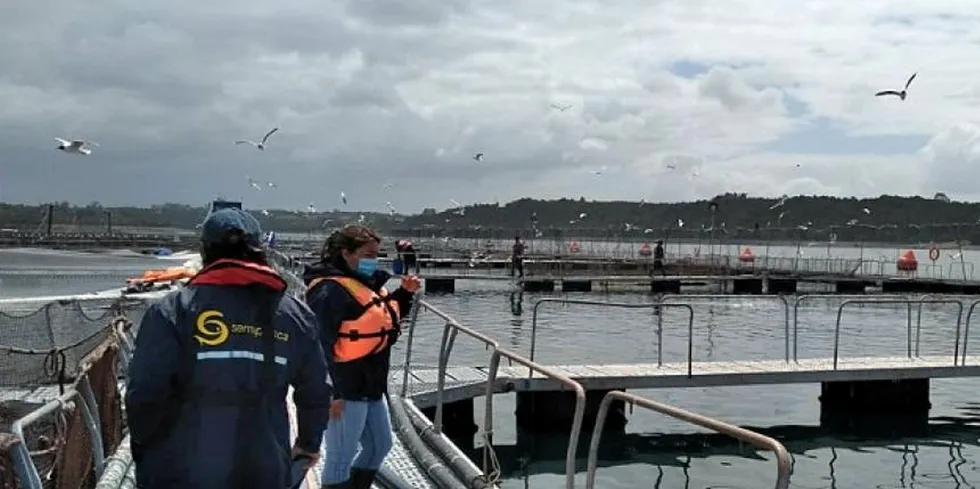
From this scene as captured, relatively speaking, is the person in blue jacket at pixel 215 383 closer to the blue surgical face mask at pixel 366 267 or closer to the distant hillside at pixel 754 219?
the blue surgical face mask at pixel 366 267

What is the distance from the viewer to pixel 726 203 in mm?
172500

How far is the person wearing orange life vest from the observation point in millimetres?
5496

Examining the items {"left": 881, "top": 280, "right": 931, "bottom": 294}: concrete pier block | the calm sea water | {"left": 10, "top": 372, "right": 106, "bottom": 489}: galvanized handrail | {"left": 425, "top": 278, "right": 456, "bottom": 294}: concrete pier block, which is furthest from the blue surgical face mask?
{"left": 881, "top": 280, "right": 931, "bottom": 294}: concrete pier block

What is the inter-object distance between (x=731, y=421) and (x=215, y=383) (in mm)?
15117

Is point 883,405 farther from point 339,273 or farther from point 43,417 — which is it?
point 43,417

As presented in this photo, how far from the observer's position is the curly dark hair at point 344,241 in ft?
18.3

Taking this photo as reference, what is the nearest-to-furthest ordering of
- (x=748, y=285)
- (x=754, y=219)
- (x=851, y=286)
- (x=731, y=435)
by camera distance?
(x=731, y=435)
(x=851, y=286)
(x=748, y=285)
(x=754, y=219)

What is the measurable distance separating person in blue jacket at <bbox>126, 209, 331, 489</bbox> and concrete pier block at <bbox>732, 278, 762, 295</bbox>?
53.6 meters

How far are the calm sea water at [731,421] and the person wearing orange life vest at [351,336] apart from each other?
8244 millimetres

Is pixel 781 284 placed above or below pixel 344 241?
below

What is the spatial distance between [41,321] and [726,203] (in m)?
166

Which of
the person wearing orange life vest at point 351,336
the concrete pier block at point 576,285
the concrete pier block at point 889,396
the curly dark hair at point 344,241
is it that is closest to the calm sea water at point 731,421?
the concrete pier block at point 889,396

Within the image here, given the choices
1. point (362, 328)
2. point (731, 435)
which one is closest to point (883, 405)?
point (362, 328)

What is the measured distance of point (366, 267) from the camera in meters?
5.78
